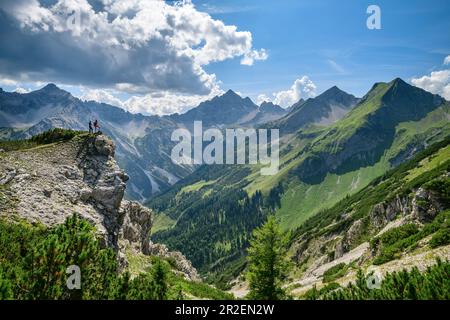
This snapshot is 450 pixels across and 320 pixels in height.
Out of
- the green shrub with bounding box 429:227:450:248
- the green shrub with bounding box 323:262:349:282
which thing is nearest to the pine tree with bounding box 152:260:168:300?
the green shrub with bounding box 429:227:450:248

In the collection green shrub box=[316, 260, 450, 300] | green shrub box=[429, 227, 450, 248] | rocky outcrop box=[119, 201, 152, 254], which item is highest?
rocky outcrop box=[119, 201, 152, 254]

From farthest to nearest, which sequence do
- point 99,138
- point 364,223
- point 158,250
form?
point 364,223 < point 158,250 < point 99,138

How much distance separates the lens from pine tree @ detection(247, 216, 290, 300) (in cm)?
3080

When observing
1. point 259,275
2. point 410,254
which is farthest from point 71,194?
point 410,254

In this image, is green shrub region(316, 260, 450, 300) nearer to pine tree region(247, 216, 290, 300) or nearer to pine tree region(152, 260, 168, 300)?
pine tree region(247, 216, 290, 300)

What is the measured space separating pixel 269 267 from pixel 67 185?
94.8 feet

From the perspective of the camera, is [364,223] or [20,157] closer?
[20,157]

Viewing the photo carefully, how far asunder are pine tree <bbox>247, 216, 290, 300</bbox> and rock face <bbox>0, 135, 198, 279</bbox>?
1845cm

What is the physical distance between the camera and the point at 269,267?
31.2 metres

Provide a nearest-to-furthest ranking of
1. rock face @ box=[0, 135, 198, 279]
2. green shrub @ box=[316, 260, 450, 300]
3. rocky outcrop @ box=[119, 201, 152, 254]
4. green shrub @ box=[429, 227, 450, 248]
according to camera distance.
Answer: green shrub @ box=[316, 260, 450, 300], green shrub @ box=[429, 227, 450, 248], rock face @ box=[0, 135, 198, 279], rocky outcrop @ box=[119, 201, 152, 254]

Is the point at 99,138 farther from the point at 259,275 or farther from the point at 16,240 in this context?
the point at 259,275

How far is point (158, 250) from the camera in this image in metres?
78.9
